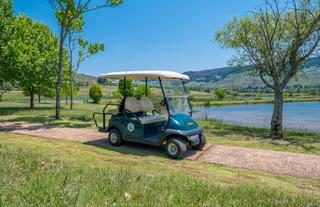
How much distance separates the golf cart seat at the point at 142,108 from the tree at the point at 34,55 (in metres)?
12.4

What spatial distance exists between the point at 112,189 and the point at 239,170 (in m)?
3.20

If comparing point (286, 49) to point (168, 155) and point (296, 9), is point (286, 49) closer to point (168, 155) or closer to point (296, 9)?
point (296, 9)

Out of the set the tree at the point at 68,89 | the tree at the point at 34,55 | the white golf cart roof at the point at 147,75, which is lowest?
the tree at the point at 68,89

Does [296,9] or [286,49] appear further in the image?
[286,49]

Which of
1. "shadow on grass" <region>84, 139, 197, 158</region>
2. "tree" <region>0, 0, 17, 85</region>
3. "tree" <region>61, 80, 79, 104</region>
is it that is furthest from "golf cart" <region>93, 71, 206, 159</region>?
"tree" <region>61, 80, 79, 104</region>

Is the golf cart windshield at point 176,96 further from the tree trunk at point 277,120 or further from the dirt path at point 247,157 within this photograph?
the tree trunk at point 277,120

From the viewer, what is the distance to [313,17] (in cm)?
970

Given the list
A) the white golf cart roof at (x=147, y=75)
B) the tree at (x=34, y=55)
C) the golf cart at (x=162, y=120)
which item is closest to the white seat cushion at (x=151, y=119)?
the golf cart at (x=162, y=120)

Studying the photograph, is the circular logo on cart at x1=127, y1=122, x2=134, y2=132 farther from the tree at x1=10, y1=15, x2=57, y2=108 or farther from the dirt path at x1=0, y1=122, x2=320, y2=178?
the tree at x1=10, y1=15, x2=57, y2=108

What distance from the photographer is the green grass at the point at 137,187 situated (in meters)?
3.05

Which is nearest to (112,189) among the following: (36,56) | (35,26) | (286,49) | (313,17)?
(313,17)

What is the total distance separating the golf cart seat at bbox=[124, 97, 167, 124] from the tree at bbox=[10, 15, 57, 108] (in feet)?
40.5

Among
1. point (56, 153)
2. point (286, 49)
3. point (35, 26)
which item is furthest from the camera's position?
point (35, 26)

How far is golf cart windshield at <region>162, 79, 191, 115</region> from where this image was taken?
273 inches
